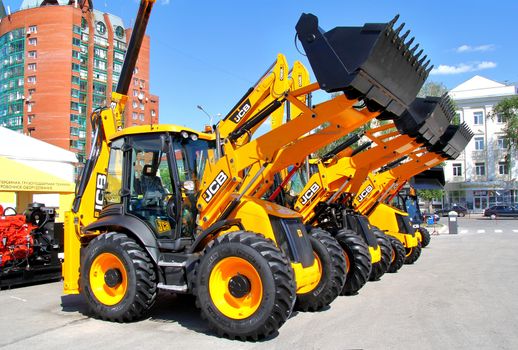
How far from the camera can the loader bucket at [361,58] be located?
17.7ft

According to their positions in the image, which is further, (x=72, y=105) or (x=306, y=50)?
(x=72, y=105)

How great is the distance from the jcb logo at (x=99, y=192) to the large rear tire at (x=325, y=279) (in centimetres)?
331

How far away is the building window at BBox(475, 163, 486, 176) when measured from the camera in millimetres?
55269

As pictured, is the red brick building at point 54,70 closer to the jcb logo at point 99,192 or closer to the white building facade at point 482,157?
the white building facade at point 482,157

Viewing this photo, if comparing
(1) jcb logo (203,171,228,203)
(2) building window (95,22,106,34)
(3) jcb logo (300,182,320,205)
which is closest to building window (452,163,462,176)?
(3) jcb logo (300,182,320,205)

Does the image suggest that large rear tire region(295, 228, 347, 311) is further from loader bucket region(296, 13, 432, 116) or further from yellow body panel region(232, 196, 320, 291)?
loader bucket region(296, 13, 432, 116)

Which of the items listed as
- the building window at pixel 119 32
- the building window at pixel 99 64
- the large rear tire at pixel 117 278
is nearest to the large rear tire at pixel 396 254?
the large rear tire at pixel 117 278

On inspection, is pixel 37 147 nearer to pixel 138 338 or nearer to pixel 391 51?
pixel 138 338

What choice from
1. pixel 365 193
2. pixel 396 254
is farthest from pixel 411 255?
pixel 365 193

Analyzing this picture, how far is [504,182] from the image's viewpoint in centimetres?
5356

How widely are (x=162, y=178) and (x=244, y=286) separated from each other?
207 centimetres

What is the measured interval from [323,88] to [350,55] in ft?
1.57

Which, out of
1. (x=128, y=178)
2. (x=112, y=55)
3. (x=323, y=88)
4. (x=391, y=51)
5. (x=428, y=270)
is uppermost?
(x=112, y=55)

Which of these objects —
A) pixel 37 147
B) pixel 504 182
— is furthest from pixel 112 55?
pixel 37 147
